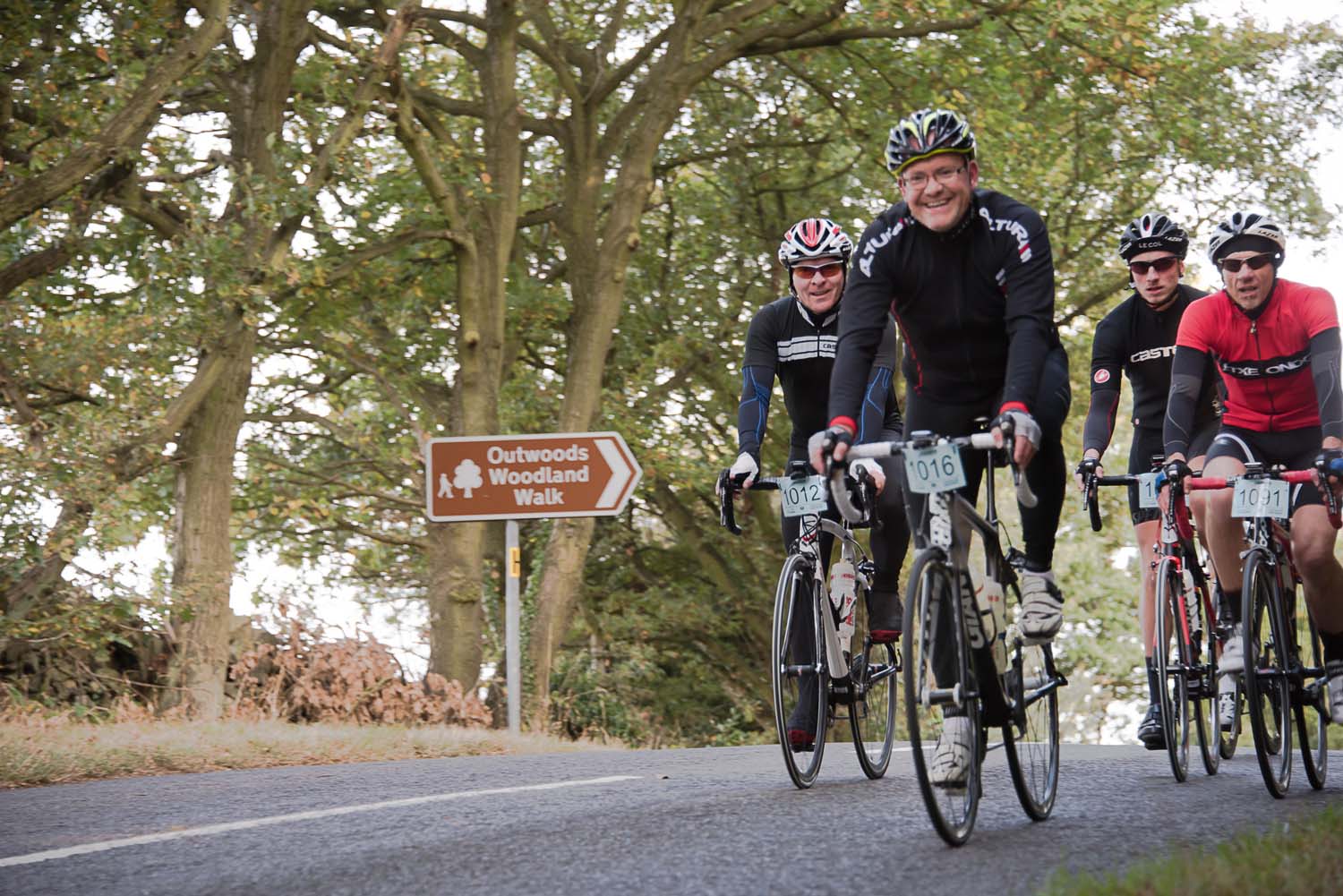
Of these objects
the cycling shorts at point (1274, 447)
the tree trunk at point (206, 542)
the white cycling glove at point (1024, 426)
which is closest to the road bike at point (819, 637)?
the white cycling glove at point (1024, 426)

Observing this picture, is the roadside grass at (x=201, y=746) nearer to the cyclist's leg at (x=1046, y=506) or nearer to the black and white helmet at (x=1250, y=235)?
the cyclist's leg at (x=1046, y=506)

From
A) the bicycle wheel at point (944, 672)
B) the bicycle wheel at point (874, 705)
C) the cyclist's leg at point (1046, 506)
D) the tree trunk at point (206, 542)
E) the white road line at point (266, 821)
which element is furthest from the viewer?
the tree trunk at point (206, 542)

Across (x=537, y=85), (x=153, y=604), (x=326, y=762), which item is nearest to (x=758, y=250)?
(x=537, y=85)

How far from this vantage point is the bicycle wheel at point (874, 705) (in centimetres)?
716

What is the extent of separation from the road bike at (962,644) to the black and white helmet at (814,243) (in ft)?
6.40

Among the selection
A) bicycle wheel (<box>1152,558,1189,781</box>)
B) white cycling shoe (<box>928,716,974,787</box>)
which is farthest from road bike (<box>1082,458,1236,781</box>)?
white cycling shoe (<box>928,716,974,787</box>)

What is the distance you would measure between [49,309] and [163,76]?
3.70m

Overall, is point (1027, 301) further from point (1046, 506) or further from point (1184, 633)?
point (1184, 633)

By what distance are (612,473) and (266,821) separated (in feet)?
23.7

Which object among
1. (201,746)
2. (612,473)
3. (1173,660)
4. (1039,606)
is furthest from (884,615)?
(612,473)

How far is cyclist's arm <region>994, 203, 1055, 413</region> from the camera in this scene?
5.29 meters

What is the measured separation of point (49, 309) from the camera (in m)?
15.2

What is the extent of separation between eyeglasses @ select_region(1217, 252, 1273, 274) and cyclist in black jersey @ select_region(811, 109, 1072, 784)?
5.09 feet

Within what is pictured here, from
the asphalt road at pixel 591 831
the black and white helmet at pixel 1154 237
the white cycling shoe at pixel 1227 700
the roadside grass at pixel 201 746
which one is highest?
the black and white helmet at pixel 1154 237
